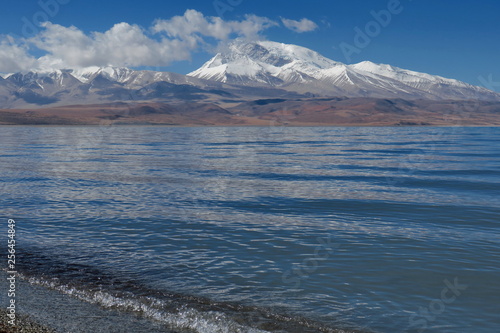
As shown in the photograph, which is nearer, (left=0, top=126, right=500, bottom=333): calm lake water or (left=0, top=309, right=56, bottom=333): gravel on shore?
(left=0, top=309, right=56, bottom=333): gravel on shore

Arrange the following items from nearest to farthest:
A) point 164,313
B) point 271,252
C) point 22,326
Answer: point 22,326 → point 164,313 → point 271,252

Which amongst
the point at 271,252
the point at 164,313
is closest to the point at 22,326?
the point at 164,313

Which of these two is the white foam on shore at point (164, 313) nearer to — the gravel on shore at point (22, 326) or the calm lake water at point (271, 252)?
the calm lake water at point (271, 252)

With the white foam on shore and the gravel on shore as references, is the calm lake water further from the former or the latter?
the gravel on shore

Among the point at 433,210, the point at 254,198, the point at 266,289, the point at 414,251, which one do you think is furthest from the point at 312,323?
the point at 254,198

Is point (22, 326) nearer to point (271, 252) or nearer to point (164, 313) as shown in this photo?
point (164, 313)

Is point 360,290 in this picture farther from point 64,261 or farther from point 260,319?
point 64,261

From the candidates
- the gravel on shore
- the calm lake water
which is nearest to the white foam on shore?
the calm lake water

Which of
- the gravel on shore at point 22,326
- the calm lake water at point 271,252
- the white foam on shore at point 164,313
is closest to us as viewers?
the gravel on shore at point 22,326

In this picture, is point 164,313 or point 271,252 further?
point 271,252

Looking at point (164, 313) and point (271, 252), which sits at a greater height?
point (271, 252)

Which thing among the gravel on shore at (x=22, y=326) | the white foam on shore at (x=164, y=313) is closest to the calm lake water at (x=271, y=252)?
the white foam on shore at (x=164, y=313)

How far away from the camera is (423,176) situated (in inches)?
1449

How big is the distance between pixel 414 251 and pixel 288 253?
403cm
